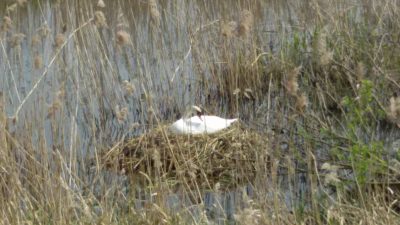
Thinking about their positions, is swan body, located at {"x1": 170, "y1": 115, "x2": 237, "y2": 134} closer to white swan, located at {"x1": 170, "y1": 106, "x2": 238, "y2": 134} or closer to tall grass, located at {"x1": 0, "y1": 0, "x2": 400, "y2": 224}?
white swan, located at {"x1": 170, "y1": 106, "x2": 238, "y2": 134}

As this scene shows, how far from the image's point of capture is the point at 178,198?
342cm

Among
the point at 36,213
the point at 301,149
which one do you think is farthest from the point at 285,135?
the point at 36,213

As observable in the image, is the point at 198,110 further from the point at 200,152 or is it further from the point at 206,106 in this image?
the point at 206,106

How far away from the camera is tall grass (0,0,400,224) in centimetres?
328

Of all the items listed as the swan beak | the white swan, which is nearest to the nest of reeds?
the white swan

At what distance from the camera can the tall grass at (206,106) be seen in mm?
3283

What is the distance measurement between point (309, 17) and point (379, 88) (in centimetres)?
132

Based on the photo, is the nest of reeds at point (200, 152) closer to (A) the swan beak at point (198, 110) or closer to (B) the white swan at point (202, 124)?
(B) the white swan at point (202, 124)

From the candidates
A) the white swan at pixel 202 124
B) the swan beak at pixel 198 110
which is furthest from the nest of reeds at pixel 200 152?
the swan beak at pixel 198 110

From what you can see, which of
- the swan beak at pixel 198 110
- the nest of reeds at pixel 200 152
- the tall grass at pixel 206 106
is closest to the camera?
the tall grass at pixel 206 106

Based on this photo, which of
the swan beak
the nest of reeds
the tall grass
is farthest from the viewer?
the swan beak

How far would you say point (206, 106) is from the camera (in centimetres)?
536

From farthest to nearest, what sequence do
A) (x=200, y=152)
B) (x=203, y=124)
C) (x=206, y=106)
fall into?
Result: (x=206, y=106)
(x=203, y=124)
(x=200, y=152)

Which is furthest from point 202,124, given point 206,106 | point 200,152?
point 206,106
